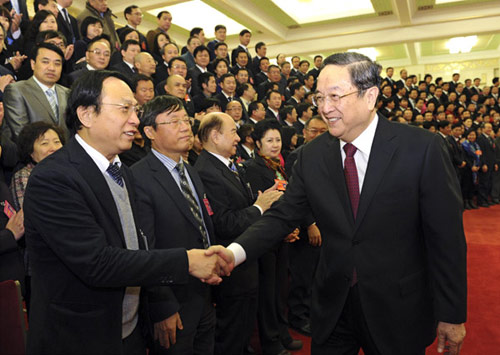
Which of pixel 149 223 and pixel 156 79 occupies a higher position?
pixel 156 79

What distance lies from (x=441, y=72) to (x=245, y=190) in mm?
19925

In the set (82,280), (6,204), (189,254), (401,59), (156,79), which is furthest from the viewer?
(401,59)

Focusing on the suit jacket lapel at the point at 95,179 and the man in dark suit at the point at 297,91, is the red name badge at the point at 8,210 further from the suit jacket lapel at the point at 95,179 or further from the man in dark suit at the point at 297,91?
the man in dark suit at the point at 297,91

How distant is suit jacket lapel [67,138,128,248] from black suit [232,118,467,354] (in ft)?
2.63

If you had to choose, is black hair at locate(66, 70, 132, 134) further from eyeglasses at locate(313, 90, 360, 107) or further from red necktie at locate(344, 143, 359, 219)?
red necktie at locate(344, 143, 359, 219)

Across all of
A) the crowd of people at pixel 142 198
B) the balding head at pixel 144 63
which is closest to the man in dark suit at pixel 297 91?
the crowd of people at pixel 142 198

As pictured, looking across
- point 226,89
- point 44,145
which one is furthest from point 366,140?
point 226,89

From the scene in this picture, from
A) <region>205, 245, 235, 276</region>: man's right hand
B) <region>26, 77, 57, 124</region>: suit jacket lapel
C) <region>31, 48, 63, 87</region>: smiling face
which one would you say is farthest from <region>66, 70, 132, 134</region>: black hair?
<region>31, 48, 63, 87</region>: smiling face

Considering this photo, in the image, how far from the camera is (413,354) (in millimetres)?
1505

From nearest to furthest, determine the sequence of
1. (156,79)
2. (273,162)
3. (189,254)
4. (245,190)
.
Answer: (189,254)
(245,190)
(273,162)
(156,79)

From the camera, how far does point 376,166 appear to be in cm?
148

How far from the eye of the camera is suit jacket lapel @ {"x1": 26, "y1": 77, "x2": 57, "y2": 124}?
Answer: 3.14 metres

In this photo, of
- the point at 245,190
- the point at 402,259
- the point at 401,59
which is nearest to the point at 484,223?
the point at 245,190

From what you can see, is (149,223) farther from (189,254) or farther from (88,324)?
(88,324)
